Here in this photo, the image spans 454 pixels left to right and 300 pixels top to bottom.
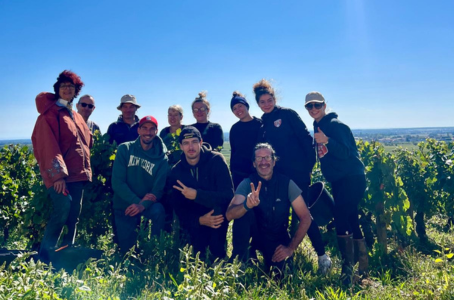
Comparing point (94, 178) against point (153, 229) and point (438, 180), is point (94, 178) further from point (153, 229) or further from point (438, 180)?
point (438, 180)

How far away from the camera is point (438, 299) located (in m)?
3.18

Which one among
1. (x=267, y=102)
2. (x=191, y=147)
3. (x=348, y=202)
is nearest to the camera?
(x=348, y=202)

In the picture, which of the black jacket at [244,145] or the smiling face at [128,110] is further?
the smiling face at [128,110]

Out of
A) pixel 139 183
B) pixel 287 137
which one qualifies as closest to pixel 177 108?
pixel 139 183

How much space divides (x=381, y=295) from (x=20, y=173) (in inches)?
299

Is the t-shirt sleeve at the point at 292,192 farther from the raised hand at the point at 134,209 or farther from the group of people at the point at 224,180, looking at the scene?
the raised hand at the point at 134,209

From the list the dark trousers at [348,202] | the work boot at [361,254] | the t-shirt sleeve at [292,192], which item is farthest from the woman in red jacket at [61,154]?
the work boot at [361,254]

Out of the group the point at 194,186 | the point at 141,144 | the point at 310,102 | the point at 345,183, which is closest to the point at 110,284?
the point at 194,186

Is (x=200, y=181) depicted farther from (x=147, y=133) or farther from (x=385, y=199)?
(x=385, y=199)

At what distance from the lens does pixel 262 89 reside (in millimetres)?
5219

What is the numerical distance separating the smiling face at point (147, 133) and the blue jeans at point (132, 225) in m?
1.06

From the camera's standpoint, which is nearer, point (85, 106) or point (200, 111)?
point (200, 111)

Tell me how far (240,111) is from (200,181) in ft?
5.02

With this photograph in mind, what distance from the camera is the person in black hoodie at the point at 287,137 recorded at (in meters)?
4.94
